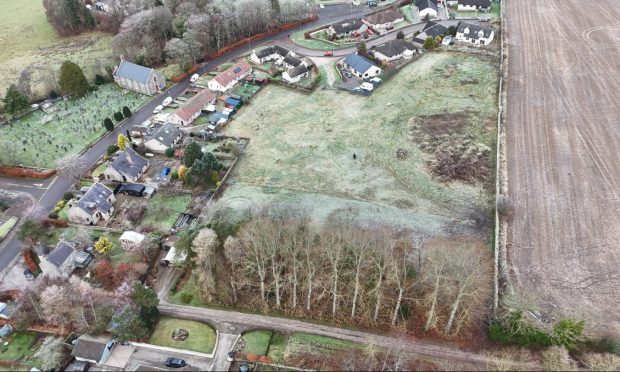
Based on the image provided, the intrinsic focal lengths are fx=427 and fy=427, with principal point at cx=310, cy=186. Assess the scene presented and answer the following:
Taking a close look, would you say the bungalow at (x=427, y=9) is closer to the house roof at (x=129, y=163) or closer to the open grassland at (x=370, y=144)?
the open grassland at (x=370, y=144)

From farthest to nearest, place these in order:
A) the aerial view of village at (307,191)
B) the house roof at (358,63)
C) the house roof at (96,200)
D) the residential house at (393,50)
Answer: the residential house at (393,50)
the house roof at (358,63)
the house roof at (96,200)
the aerial view of village at (307,191)

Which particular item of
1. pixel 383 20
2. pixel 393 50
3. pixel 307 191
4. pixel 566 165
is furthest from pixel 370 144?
pixel 383 20

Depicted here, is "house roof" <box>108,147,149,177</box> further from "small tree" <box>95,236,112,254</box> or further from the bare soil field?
the bare soil field

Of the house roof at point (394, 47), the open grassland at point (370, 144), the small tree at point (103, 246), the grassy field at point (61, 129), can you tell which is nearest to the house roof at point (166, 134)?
the open grassland at point (370, 144)

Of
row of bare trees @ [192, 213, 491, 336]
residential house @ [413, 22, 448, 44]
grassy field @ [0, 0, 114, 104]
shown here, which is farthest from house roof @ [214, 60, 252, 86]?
row of bare trees @ [192, 213, 491, 336]

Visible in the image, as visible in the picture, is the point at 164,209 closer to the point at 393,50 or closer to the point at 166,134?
the point at 166,134
